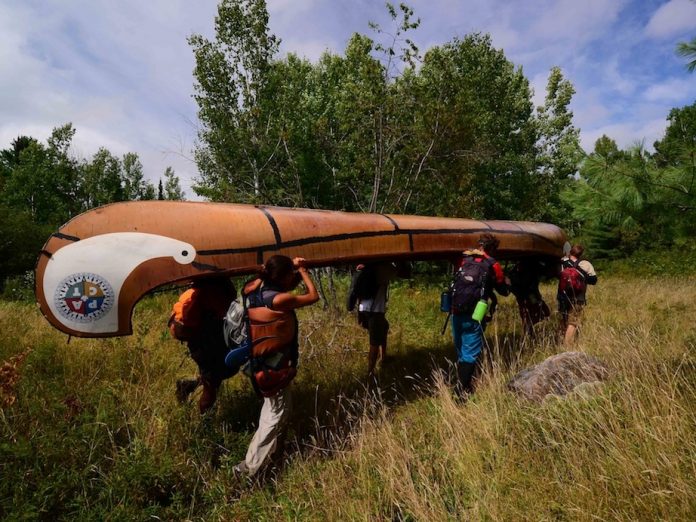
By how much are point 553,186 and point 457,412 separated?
19015 millimetres

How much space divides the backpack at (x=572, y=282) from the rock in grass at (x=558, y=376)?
2.07 m

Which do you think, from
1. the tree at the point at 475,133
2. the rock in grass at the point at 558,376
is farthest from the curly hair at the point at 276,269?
the tree at the point at 475,133

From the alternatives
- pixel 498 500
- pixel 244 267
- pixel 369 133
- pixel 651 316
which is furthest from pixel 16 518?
pixel 651 316

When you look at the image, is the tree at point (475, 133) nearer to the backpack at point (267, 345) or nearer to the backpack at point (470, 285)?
the backpack at point (470, 285)

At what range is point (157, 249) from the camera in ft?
9.78

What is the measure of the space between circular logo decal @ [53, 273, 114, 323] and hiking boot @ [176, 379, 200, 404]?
1.01m

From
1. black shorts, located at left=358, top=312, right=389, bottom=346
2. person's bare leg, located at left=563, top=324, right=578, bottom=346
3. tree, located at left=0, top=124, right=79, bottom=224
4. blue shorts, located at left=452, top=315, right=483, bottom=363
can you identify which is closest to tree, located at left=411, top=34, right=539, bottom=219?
person's bare leg, located at left=563, top=324, right=578, bottom=346

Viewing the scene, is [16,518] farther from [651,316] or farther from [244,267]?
[651,316]

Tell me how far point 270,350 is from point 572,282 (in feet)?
14.8

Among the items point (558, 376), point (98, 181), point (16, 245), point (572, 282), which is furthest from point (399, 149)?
point (98, 181)

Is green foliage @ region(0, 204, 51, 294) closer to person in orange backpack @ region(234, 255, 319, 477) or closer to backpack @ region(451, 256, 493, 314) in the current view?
person in orange backpack @ region(234, 255, 319, 477)

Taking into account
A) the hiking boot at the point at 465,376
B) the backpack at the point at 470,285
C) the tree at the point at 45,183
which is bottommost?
the hiking boot at the point at 465,376

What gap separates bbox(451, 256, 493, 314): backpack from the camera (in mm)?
3725

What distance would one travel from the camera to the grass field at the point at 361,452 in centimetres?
198
